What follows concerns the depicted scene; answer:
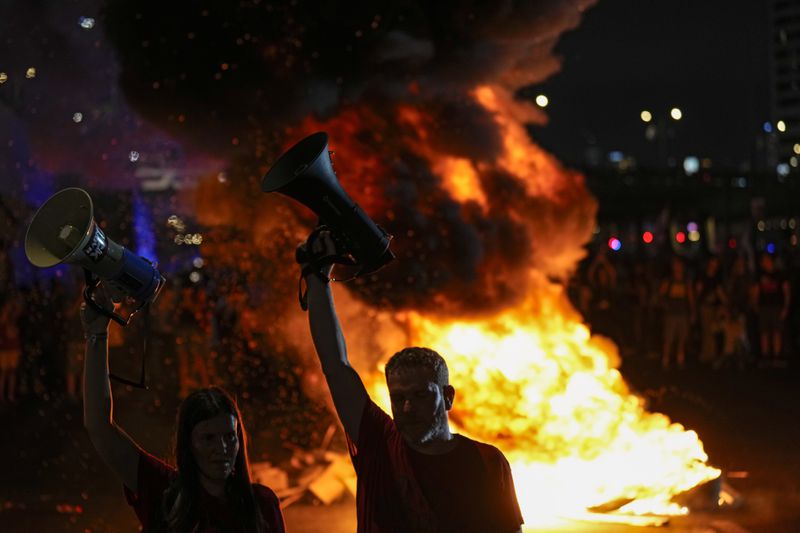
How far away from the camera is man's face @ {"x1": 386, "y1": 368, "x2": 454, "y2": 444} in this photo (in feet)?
9.34

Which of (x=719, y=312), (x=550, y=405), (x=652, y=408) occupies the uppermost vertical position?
(x=719, y=312)

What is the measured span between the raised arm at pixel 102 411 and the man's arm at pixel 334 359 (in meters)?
0.55

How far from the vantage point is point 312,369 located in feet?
34.2

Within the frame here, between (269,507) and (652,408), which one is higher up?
(652,408)

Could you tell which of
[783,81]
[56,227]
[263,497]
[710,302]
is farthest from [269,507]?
[783,81]

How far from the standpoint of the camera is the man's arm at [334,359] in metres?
2.97

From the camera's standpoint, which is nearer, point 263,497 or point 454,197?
point 263,497

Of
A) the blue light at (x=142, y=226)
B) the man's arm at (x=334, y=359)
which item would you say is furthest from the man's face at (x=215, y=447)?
the blue light at (x=142, y=226)

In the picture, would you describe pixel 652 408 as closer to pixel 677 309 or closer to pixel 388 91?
pixel 677 309

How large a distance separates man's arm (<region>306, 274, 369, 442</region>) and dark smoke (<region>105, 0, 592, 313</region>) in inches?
222

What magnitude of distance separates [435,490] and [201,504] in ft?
1.94

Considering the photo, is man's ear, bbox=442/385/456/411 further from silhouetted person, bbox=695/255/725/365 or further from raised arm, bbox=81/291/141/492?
silhouetted person, bbox=695/255/725/365

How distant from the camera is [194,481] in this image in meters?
2.79

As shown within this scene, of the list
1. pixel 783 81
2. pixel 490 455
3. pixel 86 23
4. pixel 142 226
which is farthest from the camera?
pixel 783 81
